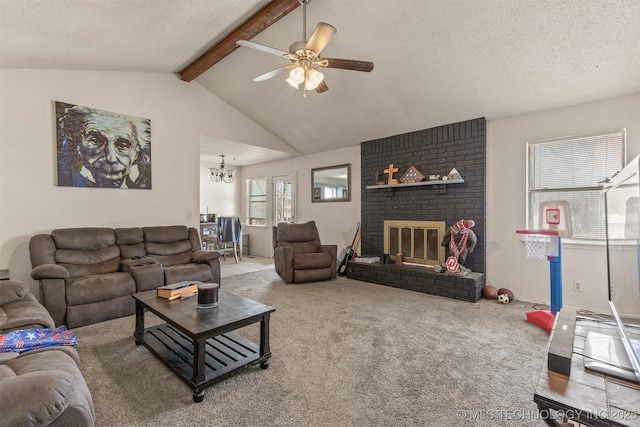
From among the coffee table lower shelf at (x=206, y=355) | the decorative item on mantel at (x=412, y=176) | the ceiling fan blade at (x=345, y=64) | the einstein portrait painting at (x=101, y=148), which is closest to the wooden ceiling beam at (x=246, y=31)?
the ceiling fan blade at (x=345, y=64)

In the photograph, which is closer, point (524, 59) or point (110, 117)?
point (524, 59)

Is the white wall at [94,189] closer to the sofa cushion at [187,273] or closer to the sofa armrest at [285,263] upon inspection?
the sofa cushion at [187,273]

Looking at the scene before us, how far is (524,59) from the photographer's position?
9.40 ft

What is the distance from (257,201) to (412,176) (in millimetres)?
4351

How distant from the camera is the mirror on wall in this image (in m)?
5.65

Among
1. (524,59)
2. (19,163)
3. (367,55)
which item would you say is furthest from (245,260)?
(524,59)

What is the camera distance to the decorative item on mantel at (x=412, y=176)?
4438 mm

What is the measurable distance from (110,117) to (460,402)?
4.88m

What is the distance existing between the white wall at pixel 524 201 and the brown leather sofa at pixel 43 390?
14.1 feet

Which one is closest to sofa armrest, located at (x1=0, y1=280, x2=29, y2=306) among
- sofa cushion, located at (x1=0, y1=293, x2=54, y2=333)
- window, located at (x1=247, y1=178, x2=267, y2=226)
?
sofa cushion, located at (x1=0, y1=293, x2=54, y2=333)

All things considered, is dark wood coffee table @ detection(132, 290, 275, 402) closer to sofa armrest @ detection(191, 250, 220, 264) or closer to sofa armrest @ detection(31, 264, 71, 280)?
sofa armrest @ detection(31, 264, 71, 280)

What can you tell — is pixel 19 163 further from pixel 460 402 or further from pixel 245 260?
pixel 460 402

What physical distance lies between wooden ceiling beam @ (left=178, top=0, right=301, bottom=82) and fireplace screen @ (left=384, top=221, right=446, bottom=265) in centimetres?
332

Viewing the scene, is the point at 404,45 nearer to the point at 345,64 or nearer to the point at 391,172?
the point at 345,64
